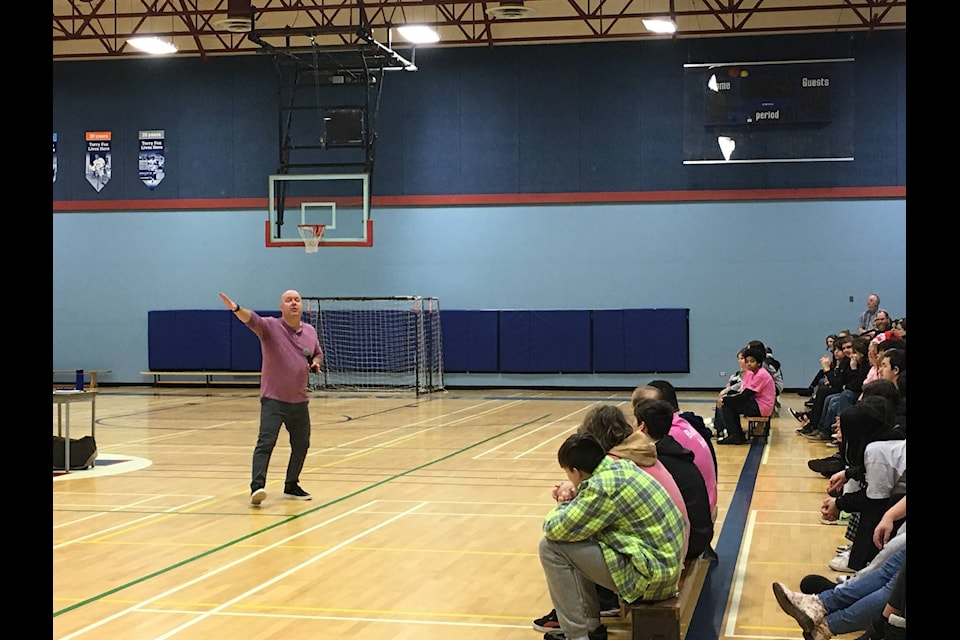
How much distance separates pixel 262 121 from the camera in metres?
24.7

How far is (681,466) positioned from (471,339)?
1782cm

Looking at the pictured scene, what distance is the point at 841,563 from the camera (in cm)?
678

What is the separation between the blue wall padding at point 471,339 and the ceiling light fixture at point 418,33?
18.5ft

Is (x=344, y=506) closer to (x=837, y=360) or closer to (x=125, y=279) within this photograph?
(x=837, y=360)

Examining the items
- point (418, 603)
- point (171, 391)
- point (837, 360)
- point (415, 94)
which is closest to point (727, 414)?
point (837, 360)

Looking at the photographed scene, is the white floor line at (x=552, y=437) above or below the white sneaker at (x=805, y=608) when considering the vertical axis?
below

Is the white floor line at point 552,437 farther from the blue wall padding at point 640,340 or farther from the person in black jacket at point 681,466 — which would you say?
the person in black jacket at point 681,466

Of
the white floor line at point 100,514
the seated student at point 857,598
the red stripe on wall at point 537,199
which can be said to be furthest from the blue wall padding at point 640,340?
the seated student at point 857,598

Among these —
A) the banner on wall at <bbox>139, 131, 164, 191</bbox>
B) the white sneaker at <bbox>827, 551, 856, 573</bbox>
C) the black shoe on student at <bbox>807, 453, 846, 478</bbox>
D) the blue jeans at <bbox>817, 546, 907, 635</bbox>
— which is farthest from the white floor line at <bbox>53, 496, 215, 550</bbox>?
the banner on wall at <bbox>139, 131, 164, 191</bbox>

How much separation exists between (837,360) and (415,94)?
12.3m

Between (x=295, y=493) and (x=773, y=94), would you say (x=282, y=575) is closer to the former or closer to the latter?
(x=295, y=493)

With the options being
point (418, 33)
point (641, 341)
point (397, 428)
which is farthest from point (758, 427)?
point (418, 33)

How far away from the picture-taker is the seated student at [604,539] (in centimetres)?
495
